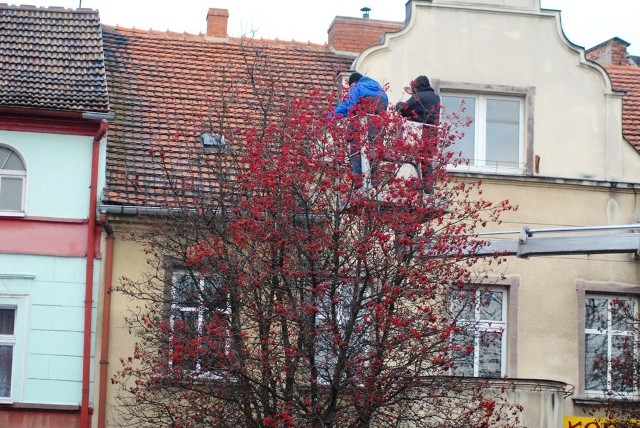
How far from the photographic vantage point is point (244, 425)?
1912 centimetres

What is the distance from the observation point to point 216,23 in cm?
2902

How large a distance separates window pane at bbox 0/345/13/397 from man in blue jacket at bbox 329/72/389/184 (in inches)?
249

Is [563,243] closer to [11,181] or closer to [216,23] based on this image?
[11,181]

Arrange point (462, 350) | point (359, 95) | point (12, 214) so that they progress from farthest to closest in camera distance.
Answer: point (12, 214) → point (359, 95) → point (462, 350)

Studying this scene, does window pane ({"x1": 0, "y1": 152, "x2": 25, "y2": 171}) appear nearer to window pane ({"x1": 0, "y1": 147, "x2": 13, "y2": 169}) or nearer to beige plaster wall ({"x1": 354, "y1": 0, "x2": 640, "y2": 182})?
window pane ({"x1": 0, "y1": 147, "x2": 13, "y2": 169})

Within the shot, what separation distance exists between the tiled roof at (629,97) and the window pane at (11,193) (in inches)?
389

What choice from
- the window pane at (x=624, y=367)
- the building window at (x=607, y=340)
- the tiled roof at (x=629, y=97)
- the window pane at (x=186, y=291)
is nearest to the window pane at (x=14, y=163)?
the window pane at (x=186, y=291)

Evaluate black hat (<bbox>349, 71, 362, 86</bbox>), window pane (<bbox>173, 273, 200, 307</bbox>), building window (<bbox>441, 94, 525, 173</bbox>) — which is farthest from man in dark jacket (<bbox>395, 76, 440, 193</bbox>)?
building window (<bbox>441, 94, 525, 173</bbox>)

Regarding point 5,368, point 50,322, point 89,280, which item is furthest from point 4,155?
point 5,368

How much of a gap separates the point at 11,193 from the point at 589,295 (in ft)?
28.8

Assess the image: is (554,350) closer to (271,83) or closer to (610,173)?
(610,173)

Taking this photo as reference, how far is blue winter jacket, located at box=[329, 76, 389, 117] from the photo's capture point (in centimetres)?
1958

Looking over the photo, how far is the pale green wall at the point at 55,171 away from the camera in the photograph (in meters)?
23.4

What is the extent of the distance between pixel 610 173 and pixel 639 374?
3.60 m
